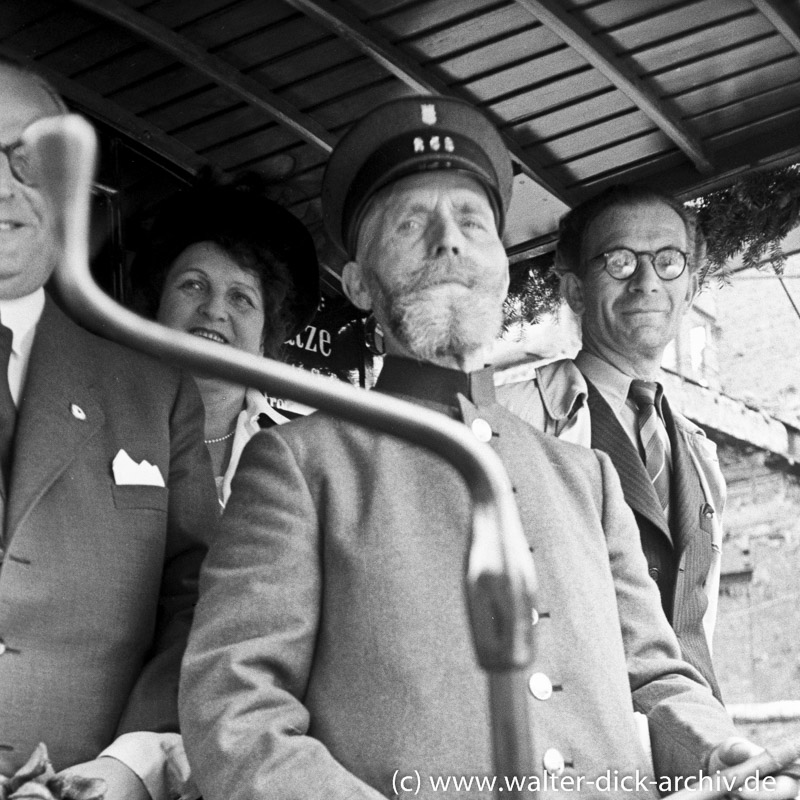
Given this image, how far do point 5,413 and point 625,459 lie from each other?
68.2 inches

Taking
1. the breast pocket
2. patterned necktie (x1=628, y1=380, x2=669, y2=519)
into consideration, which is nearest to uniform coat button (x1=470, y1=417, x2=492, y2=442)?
the breast pocket

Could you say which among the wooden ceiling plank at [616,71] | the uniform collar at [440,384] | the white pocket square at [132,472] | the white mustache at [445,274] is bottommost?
the white pocket square at [132,472]

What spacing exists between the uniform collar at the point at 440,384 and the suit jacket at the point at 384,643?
0.04m

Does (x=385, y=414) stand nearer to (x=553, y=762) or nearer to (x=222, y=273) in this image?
(x=553, y=762)

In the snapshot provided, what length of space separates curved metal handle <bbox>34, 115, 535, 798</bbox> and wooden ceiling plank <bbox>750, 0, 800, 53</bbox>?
253 centimetres

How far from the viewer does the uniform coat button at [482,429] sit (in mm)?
2959

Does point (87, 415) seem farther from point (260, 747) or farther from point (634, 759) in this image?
point (634, 759)

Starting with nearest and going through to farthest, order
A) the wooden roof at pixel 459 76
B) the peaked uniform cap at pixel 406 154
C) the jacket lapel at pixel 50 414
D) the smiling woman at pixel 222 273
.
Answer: the jacket lapel at pixel 50 414, the peaked uniform cap at pixel 406 154, the wooden roof at pixel 459 76, the smiling woman at pixel 222 273

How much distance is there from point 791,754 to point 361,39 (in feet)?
6.46

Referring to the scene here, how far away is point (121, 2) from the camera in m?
3.53

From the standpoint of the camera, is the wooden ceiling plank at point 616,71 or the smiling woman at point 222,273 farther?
the smiling woman at point 222,273

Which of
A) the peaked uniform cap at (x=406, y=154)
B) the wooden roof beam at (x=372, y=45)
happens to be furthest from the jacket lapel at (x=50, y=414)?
the wooden roof beam at (x=372, y=45)

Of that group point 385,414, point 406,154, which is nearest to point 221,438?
point 406,154

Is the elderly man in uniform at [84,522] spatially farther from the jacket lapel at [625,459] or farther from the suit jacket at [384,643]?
the jacket lapel at [625,459]
